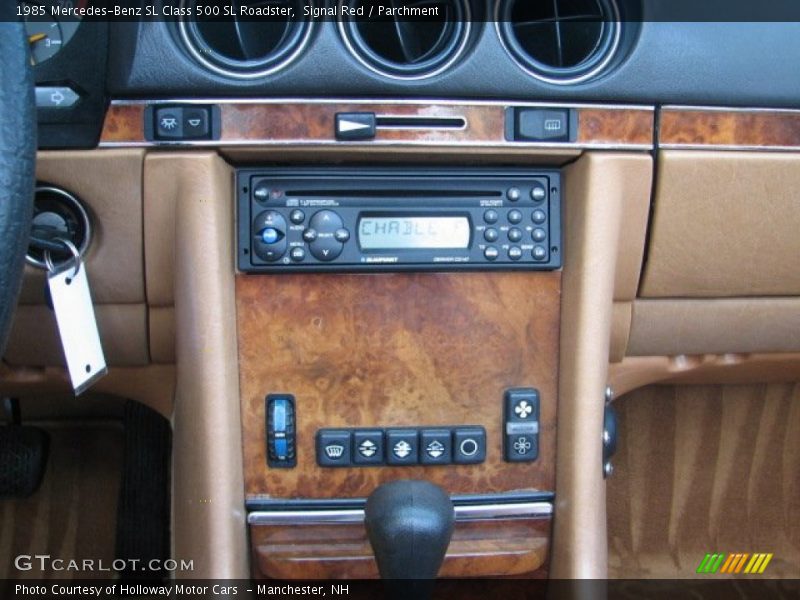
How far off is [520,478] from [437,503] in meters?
0.28

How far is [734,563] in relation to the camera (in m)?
1.94

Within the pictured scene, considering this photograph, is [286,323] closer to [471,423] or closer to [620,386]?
[471,423]

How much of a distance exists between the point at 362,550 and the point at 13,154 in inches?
30.6

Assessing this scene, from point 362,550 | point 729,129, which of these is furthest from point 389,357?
point 729,129

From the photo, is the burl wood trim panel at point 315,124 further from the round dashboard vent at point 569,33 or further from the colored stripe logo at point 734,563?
the colored stripe logo at point 734,563

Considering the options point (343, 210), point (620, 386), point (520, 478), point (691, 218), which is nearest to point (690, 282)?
point (691, 218)

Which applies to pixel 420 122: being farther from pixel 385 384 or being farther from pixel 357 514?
pixel 357 514

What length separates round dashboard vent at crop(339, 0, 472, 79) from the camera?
1.17 meters

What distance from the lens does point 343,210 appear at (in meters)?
1.23

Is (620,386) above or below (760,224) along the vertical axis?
below

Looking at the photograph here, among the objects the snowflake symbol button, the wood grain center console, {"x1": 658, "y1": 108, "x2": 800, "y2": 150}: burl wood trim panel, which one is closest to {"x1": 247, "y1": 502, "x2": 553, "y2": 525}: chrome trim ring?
the wood grain center console

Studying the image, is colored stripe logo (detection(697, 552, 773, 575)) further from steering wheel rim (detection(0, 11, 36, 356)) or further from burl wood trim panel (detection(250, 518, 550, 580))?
steering wheel rim (detection(0, 11, 36, 356))

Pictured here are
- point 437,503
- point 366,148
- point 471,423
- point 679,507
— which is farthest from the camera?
point 679,507

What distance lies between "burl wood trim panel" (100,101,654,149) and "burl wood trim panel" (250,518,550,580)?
550 mm
